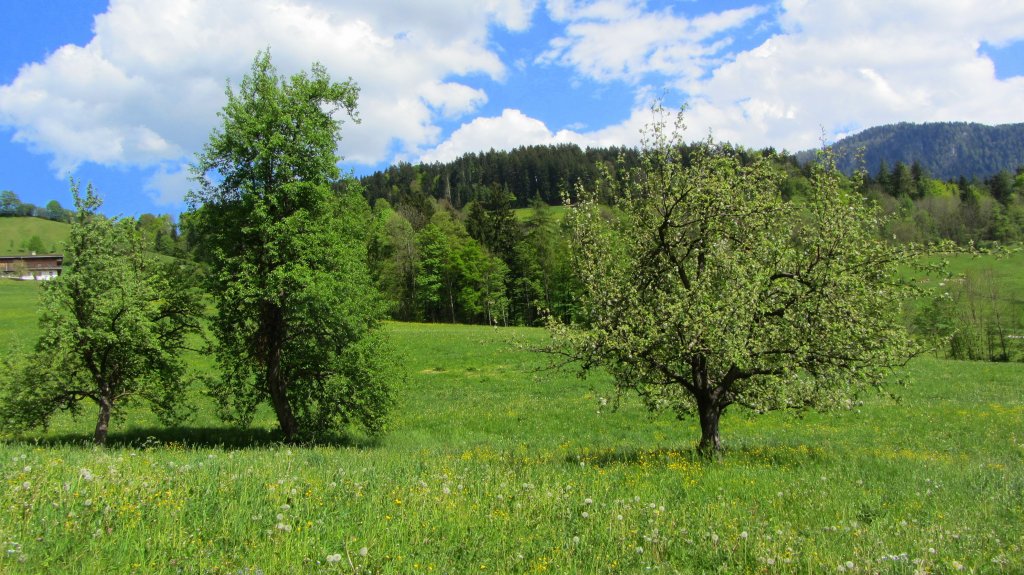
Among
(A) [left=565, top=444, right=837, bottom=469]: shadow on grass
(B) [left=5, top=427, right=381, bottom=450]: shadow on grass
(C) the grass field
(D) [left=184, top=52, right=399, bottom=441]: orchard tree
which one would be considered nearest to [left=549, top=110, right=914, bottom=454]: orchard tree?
(A) [left=565, top=444, right=837, bottom=469]: shadow on grass

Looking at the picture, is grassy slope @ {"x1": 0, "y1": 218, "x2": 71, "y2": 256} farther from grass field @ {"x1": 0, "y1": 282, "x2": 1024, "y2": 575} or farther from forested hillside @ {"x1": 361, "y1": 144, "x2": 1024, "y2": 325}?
grass field @ {"x1": 0, "y1": 282, "x2": 1024, "y2": 575}

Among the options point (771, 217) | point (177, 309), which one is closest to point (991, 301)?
point (771, 217)

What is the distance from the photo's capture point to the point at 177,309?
18.6 meters

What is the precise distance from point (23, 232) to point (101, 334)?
8204 inches

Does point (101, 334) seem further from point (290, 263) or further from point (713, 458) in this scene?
point (713, 458)

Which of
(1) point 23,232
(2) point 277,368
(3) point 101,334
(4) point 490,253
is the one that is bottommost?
(2) point 277,368

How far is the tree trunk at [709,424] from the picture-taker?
43.6ft

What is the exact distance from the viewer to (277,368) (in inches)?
749

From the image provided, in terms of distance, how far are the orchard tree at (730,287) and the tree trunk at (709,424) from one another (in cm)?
4

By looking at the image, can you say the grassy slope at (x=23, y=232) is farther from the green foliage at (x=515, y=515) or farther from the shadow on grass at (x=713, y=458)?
the green foliage at (x=515, y=515)

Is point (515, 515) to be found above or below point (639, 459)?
above

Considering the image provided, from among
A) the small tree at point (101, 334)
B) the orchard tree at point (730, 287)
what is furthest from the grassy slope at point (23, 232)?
the orchard tree at point (730, 287)

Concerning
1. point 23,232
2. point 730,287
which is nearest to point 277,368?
point 730,287

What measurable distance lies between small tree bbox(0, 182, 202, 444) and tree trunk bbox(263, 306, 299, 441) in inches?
110
